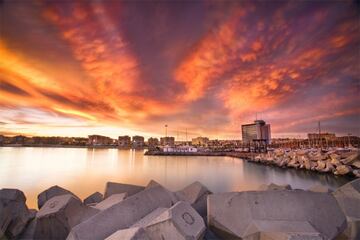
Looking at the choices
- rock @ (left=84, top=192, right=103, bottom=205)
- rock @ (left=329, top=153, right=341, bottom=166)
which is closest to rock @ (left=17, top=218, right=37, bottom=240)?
rock @ (left=84, top=192, right=103, bottom=205)

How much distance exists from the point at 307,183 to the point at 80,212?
18.0 metres

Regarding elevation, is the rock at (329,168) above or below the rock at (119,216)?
below

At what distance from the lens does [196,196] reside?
526cm

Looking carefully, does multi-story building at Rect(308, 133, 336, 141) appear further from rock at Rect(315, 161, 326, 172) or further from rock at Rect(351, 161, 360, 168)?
rock at Rect(351, 161, 360, 168)

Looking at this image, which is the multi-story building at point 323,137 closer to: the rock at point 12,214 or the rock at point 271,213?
the rock at point 271,213

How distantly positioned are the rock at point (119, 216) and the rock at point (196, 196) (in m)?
1.31

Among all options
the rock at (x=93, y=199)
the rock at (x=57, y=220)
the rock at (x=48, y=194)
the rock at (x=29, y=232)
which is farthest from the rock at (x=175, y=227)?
the rock at (x=93, y=199)

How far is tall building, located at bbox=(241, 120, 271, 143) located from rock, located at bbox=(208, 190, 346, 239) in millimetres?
89293

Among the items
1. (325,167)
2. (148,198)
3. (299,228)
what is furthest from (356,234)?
(325,167)

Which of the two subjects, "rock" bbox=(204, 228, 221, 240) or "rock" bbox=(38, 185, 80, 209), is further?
"rock" bbox=(38, 185, 80, 209)

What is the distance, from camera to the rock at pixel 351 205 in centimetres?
354

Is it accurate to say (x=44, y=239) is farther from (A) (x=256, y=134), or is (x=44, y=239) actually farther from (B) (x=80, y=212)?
(A) (x=256, y=134)

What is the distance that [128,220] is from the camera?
10.4ft

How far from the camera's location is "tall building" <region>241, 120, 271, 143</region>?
94.8m
